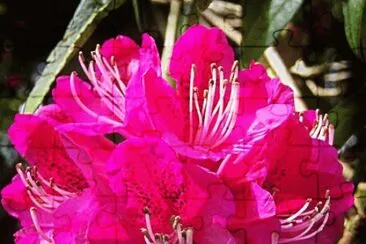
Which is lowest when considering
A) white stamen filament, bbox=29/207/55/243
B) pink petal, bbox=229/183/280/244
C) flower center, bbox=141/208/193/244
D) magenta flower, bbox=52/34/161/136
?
white stamen filament, bbox=29/207/55/243

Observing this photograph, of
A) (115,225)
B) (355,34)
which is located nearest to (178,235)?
(115,225)

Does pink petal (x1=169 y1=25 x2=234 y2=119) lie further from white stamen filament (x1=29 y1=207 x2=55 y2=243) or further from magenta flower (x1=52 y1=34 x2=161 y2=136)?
white stamen filament (x1=29 y1=207 x2=55 y2=243)

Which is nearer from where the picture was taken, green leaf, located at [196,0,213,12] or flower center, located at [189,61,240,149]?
flower center, located at [189,61,240,149]

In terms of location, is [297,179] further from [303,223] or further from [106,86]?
[106,86]

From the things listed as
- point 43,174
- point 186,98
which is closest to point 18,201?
point 43,174

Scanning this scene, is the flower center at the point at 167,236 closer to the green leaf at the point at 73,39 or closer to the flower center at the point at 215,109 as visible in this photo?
the flower center at the point at 215,109

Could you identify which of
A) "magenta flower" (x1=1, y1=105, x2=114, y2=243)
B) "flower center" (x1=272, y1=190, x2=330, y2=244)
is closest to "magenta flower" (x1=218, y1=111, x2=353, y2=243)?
"flower center" (x1=272, y1=190, x2=330, y2=244)

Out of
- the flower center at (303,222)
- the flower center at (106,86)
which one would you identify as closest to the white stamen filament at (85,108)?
the flower center at (106,86)
